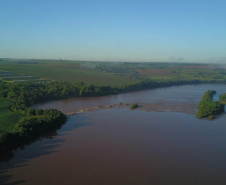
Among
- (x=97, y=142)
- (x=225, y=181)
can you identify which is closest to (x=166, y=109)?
(x=97, y=142)

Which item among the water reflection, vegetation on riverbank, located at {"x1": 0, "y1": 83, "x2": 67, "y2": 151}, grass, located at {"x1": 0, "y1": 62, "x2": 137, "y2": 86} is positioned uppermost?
grass, located at {"x1": 0, "y1": 62, "x2": 137, "y2": 86}

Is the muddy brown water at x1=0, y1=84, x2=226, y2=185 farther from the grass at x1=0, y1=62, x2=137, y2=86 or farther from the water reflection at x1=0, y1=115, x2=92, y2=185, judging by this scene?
the grass at x1=0, y1=62, x2=137, y2=86

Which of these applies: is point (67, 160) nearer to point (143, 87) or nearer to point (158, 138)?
point (158, 138)

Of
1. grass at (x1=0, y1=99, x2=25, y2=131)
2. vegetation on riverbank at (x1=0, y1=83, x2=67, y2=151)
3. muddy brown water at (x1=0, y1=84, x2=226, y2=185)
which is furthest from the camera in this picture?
grass at (x1=0, y1=99, x2=25, y2=131)

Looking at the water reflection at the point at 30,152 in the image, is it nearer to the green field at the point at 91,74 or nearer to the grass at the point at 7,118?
the grass at the point at 7,118

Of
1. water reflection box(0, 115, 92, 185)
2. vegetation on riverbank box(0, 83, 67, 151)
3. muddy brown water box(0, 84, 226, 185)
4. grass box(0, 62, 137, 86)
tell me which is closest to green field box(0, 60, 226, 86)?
grass box(0, 62, 137, 86)

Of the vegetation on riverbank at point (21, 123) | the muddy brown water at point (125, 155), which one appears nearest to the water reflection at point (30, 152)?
the muddy brown water at point (125, 155)
